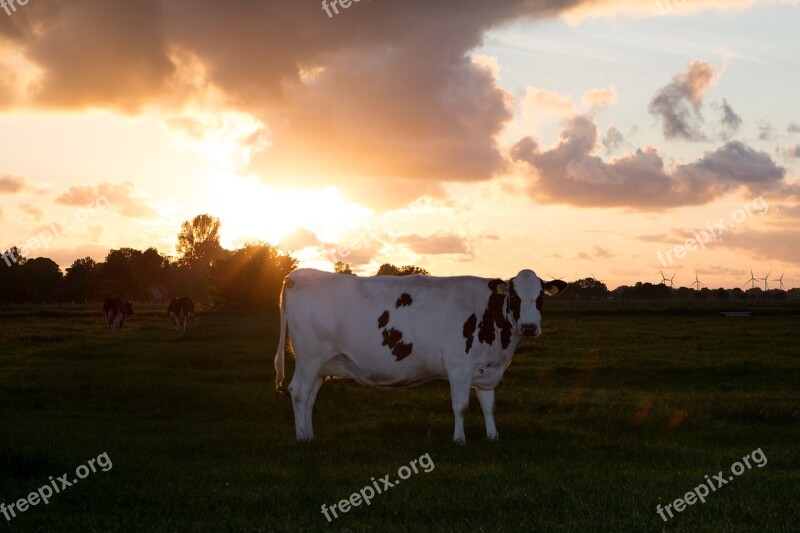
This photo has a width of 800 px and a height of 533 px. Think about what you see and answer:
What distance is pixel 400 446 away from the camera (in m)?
13.3

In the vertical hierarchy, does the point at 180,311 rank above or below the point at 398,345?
above

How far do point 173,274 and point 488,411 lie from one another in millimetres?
141565

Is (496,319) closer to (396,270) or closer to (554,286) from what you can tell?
(554,286)

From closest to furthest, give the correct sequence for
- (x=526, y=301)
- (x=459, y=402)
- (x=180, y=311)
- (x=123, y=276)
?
(x=459, y=402) < (x=526, y=301) < (x=180, y=311) < (x=123, y=276)

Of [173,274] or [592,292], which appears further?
[173,274]

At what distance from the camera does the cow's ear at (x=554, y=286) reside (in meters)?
14.8

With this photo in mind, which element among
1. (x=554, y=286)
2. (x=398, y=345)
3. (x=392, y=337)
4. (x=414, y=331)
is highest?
(x=554, y=286)

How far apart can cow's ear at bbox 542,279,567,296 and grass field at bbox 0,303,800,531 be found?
8.61ft

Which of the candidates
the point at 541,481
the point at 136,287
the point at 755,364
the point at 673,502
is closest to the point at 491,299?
the point at 541,481

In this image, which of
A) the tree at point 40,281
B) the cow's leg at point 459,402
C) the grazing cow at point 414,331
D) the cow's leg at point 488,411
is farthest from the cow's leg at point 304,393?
the tree at point 40,281

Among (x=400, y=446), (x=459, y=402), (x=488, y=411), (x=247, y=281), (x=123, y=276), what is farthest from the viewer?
(x=123, y=276)

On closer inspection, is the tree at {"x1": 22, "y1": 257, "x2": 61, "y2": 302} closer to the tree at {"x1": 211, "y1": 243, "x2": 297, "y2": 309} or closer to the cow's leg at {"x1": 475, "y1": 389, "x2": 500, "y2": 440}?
the tree at {"x1": 211, "y1": 243, "x2": 297, "y2": 309}

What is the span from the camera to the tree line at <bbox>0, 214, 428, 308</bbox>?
80.7 metres

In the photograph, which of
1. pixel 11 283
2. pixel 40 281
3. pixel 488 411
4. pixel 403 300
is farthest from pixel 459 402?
pixel 40 281
